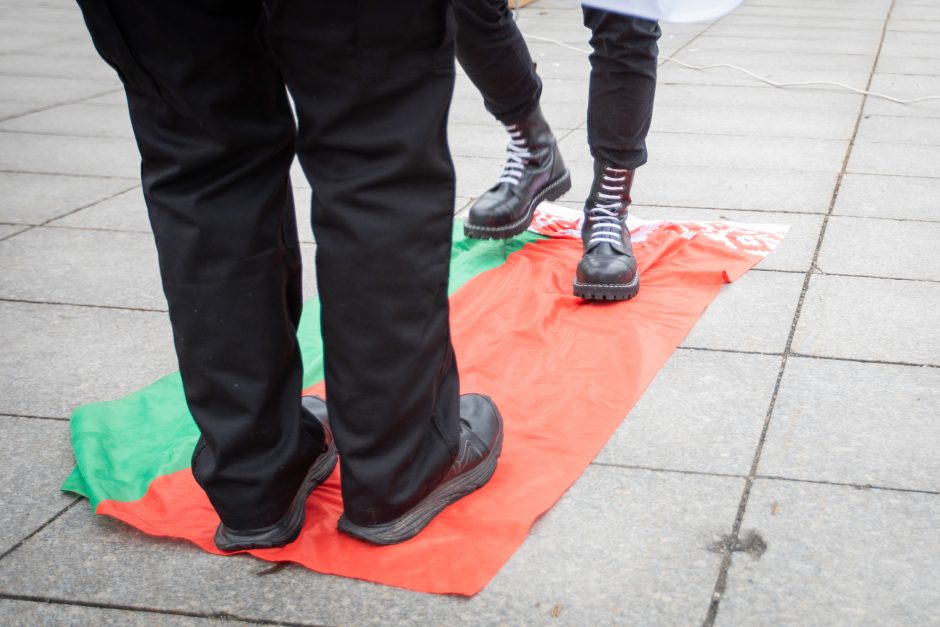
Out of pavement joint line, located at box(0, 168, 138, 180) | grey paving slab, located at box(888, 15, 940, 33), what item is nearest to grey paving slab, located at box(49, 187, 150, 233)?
pavement joint line, located at box(0, 168, 138, 180)

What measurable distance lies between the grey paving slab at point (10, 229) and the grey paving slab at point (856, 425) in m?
2.53

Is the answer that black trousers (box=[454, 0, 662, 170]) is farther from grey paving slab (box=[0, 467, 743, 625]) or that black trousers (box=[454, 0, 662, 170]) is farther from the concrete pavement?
grey paving slab (box=[0, 467, 743, 625])

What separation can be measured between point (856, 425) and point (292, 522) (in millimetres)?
1139

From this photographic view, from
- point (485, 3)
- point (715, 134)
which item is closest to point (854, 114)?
point (715, 134)

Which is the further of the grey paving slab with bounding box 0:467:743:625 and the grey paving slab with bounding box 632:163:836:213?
the grey paving slab with bounding box 632:163:836:213

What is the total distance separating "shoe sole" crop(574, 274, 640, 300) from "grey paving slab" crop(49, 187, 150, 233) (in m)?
1.55

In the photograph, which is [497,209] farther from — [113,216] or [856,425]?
[113,216]

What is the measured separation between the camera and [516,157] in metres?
3.16

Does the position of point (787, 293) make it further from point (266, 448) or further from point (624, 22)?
point (266, 448)

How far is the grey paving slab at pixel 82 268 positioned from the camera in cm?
293

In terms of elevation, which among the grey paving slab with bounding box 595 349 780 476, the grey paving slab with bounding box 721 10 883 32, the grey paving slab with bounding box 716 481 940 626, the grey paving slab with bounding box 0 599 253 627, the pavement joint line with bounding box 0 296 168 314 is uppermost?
the grey paving slab with bounding box 716 481 940 626

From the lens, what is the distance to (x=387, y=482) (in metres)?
1.70

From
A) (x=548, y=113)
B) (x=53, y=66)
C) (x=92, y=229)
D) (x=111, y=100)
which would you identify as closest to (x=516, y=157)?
(x=92, y=229)

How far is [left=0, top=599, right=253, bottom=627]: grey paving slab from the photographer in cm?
161
